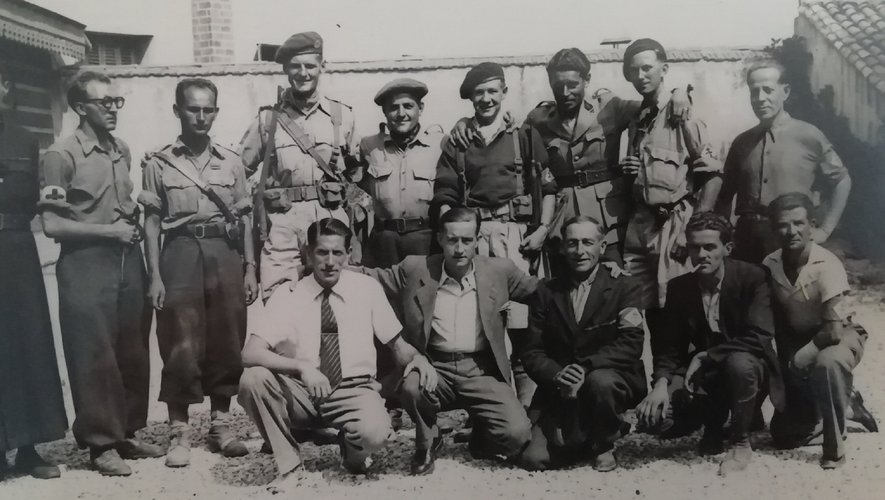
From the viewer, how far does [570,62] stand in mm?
3691

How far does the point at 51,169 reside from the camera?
11.9 ft

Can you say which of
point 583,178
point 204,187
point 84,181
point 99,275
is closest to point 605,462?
point 583,178

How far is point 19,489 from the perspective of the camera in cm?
372

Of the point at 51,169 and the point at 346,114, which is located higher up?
the point at 346,114

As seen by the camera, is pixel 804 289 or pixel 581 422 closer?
pixel 581 422

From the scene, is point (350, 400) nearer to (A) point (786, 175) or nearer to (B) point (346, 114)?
(B) point (346, 114)

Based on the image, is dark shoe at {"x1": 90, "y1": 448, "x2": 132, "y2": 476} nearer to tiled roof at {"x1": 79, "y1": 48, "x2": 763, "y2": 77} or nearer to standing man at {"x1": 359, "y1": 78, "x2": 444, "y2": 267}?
standing man at {"x1": 359, "y1": 78, "x2": 444, "y2": 267}

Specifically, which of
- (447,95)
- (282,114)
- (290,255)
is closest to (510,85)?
(447,95)

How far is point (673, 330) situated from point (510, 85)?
4.91 ft

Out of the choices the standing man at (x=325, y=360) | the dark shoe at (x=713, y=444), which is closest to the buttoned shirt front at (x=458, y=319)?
the standing man at (x=325, y=360)

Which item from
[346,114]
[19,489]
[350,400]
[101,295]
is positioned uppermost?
[346,114]

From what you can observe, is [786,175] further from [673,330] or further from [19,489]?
[19,489]

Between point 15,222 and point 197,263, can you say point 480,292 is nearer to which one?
point 197,263

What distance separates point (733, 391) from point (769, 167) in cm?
115
